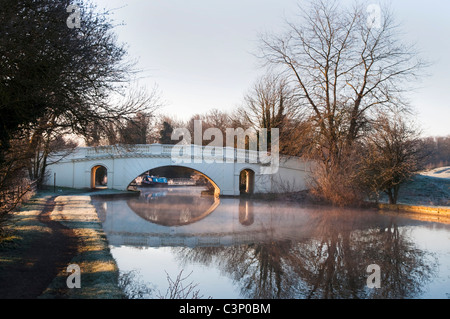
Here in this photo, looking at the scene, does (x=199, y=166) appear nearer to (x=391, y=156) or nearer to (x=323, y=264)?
(x=391, y=156)

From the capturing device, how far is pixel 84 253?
6.66m

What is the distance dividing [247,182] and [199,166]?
179 inches

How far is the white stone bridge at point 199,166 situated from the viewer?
26.0 meters

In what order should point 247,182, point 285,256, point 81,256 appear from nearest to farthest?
A: 1. point 81,256
2. point 285,256
3. point 247,182

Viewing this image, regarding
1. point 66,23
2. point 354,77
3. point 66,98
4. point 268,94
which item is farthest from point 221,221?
point 268,94

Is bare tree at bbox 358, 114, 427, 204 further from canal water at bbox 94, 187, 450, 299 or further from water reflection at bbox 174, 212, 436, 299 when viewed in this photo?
water reflection at bbox 174, 212, 436, 299

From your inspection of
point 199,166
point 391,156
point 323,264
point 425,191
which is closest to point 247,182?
point 199,166

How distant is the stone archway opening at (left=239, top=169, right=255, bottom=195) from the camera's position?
90.7 feet

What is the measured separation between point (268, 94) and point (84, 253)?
949 inches

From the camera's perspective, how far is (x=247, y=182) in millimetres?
29172

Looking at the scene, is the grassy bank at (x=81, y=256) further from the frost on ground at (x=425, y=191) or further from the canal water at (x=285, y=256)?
the frost on ground at (x=425, y=191)

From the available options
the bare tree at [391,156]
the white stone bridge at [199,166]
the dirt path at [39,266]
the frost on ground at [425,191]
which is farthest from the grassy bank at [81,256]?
the frost on ground at [425,191]
